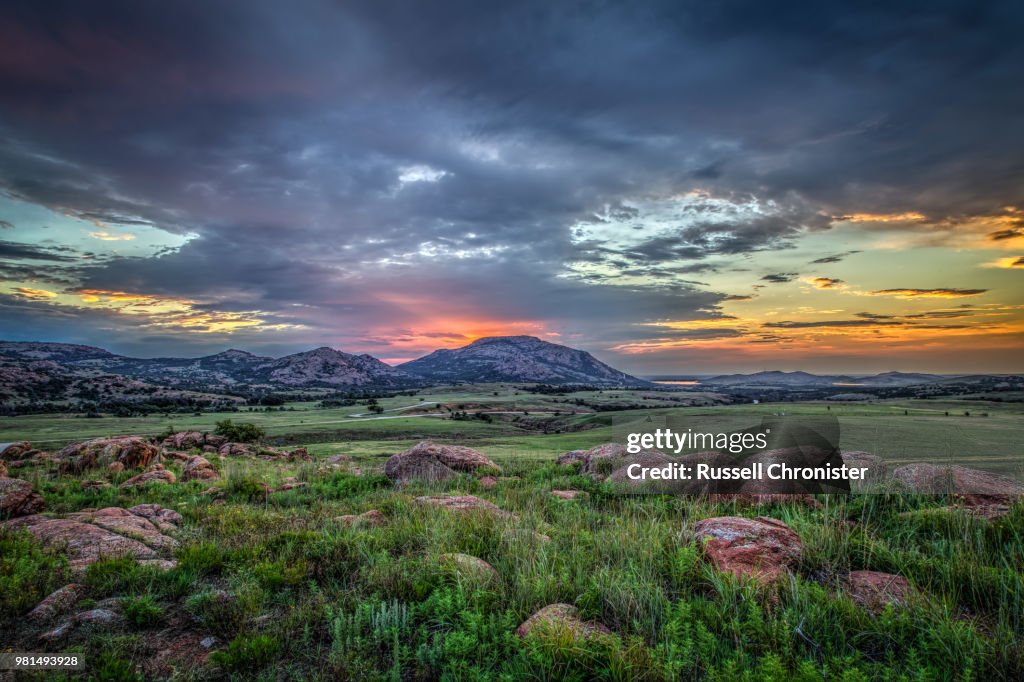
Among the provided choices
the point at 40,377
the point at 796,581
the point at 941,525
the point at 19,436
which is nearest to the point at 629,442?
the point at 941,525

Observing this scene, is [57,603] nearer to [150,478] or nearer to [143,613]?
[143,613]

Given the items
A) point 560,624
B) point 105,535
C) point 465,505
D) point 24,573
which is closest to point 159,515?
point 105,535

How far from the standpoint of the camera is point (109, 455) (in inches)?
685

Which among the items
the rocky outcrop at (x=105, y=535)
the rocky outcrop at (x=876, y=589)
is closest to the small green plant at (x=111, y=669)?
the rocky outcrop at (x=105, y=535)

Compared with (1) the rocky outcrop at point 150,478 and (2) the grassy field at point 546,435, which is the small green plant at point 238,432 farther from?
(1) the rocky outcrop at point 150,478

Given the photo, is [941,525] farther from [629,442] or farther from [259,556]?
[259,556]

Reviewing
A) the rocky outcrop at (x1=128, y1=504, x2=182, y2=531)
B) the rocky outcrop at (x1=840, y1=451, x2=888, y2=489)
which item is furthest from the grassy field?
the rocky outcrop at (x1=128, y1=504, x2=182, y2=531)

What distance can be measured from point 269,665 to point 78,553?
191 inches

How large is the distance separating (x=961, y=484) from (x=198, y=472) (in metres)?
21.2

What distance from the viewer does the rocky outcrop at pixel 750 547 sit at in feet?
17.2

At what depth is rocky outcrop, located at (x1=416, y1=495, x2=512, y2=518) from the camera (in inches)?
321

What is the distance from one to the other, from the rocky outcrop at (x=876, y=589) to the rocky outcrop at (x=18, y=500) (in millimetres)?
14715

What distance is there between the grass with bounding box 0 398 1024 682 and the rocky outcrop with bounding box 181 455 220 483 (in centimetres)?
871

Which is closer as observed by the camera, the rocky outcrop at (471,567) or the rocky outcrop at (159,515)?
the rocky outcrop at (471,567)
